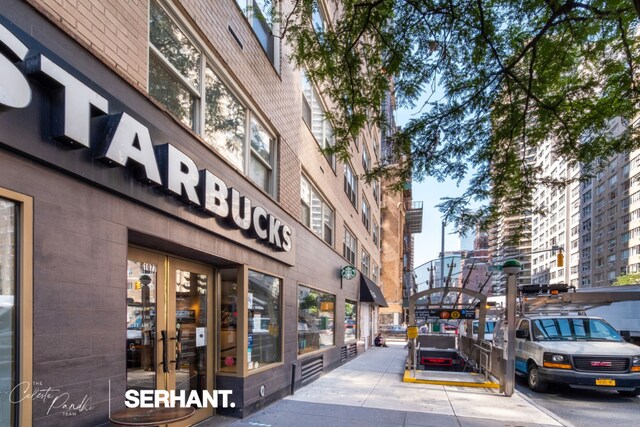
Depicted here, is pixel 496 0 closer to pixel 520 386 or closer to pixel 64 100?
pixel 64 100

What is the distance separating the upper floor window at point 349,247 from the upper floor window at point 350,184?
1.57 meters

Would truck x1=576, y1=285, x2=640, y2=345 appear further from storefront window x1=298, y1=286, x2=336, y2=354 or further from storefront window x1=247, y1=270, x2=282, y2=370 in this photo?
storefront window x1=247, y1=270, x2=282, y2=370

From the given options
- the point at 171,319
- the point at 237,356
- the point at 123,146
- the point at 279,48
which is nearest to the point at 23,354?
the point at 123,146

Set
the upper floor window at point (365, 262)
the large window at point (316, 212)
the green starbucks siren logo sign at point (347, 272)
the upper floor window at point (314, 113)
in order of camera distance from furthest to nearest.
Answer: the upper floor window at point (365, 262) → the green starbucks siren logo sign at point (347, 272) → the upper floor window at point (314, 113) → the large window at point (316, 212)

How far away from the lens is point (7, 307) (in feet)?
10.2

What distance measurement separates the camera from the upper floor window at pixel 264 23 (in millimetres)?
8156

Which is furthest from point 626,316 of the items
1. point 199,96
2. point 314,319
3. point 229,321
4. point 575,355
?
point 199,96

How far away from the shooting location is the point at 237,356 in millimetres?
7070

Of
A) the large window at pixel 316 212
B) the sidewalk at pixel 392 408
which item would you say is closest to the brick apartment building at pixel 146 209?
the sidewalk at pixel 392 408

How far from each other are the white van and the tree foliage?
490cm

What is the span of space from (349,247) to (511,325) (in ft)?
29.8

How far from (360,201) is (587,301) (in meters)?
10.7

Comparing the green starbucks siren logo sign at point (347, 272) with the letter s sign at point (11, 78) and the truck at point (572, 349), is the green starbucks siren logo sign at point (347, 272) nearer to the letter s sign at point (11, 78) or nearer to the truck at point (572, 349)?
the truck at point (572, 349)

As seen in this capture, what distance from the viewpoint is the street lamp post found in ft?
30.5
